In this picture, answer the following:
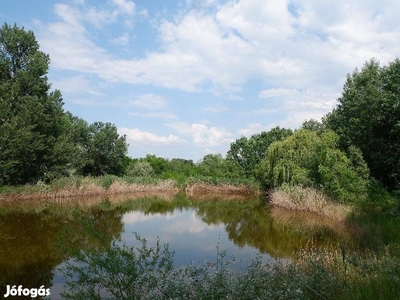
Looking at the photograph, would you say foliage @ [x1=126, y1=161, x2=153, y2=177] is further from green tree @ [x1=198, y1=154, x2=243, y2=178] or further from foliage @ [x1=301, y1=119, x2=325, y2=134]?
foliage @ [x1=301, y1=119, x2=325, y2=134]

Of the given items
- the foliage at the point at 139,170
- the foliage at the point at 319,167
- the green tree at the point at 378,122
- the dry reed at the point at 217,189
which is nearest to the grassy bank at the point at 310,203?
the foliage at the point at 319,167

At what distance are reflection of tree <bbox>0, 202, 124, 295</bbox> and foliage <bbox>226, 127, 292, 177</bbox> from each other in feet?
62.1

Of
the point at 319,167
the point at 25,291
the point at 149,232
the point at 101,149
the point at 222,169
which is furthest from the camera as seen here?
the point at 222,169

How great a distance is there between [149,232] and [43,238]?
3.92 m

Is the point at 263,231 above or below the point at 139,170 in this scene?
below

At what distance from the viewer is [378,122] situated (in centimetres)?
1888

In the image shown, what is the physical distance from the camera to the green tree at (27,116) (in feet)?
68.1

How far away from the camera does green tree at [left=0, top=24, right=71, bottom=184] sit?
817 inches

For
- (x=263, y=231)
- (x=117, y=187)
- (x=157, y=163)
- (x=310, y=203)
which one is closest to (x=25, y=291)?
(x=263, y=231)

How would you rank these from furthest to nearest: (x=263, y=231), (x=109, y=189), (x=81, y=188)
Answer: (x=109, y=189) → (x=81, y=188) → (x=263, y=231)

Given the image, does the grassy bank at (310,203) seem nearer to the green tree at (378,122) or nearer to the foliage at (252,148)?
the green tree at (378,122)

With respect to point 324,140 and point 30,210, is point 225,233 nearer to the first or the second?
point 324,140

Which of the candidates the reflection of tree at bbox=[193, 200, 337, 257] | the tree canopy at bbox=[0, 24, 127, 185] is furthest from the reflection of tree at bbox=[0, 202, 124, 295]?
the tree canopy at bbox=[0, 24, 127, 185]

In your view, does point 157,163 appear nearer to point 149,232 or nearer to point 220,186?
point 220,186
